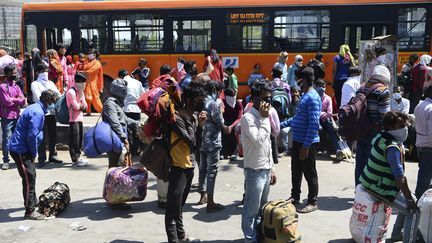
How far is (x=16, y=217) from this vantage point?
20.3ft

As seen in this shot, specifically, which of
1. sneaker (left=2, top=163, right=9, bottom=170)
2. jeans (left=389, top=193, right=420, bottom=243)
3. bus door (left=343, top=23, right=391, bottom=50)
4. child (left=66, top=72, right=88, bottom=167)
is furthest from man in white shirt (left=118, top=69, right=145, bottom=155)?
bus door (left=343, top=23, right=391, bottom=50)

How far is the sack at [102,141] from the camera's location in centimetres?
640

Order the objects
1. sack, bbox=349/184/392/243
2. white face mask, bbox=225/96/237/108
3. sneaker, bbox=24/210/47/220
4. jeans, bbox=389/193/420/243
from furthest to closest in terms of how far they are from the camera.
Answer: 1. white face mask, bbox=225/96/237/108
2. sneaker, bbox=24/210/47/220
3. sack, bbox=349/184/392/243
4. jeans, bbox=389/193/420/243

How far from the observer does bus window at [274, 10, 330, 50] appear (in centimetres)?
1302

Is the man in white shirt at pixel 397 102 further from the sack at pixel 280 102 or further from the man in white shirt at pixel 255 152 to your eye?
the man in white shirt at pixel 255 152

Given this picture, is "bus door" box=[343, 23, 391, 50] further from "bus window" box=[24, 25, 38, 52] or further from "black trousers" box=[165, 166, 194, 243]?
"black trousers" box=[165, 166, 194, 243]

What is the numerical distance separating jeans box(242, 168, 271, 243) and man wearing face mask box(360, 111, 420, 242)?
1065 mm

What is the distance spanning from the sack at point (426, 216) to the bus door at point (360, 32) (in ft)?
28.6

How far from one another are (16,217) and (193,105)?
120 inches

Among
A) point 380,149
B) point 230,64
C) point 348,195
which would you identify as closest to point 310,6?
point 230,64

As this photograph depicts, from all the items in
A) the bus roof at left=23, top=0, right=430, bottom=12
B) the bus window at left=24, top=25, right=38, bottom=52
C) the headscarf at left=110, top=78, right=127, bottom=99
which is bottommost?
the headscarf at left=110, top=78, right=127, bottom=99

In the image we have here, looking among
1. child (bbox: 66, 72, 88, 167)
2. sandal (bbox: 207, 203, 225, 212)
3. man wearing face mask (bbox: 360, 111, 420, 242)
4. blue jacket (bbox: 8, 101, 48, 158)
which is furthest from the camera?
child (bbox: 66, 72, 88, 167)

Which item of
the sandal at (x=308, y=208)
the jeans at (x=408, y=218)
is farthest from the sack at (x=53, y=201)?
the jeans at (x=408, y=218)

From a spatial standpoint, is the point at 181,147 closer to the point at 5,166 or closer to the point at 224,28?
the point at 5,166
